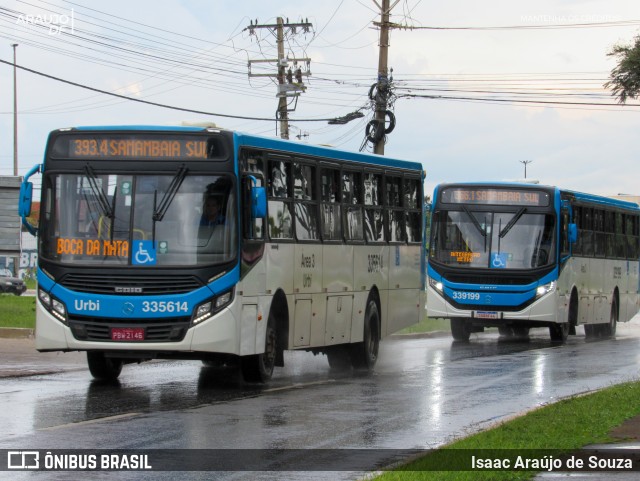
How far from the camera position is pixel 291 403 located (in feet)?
49.2

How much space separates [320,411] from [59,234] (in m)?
4.12

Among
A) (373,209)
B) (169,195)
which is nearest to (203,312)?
(169,195)

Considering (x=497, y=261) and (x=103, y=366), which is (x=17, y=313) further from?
(x=103, y=366)

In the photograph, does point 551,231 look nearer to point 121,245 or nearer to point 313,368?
point 313,368

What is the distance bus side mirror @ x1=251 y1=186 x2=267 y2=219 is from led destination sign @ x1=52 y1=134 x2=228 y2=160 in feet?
2.05

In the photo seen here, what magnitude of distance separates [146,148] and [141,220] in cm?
92

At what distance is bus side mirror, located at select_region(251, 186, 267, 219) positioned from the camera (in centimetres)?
1619

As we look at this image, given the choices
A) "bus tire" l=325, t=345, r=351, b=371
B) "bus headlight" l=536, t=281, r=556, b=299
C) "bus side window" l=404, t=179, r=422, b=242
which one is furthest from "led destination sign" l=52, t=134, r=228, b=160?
"bus headlight" l=536, t=281, r=556, b=299

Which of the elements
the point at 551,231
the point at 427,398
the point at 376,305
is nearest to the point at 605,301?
the point at 551,231

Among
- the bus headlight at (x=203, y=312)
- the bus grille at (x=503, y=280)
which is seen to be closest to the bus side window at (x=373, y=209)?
the bus headlight at (x=203, y=312)

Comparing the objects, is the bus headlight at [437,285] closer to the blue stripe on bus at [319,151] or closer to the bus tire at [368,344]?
the blue stripe on bus at [319,151]

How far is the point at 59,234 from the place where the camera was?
1611 cm

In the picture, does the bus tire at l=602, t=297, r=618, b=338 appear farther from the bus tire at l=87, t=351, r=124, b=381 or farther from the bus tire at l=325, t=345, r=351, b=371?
the bus tire at l=87, t=351, r=124, b=381

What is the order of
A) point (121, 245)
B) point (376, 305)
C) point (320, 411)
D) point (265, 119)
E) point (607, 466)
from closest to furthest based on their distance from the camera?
point (607, 466)
point (320, 411)
point (121, 245)
point (376, 305)
point (265, 119)
